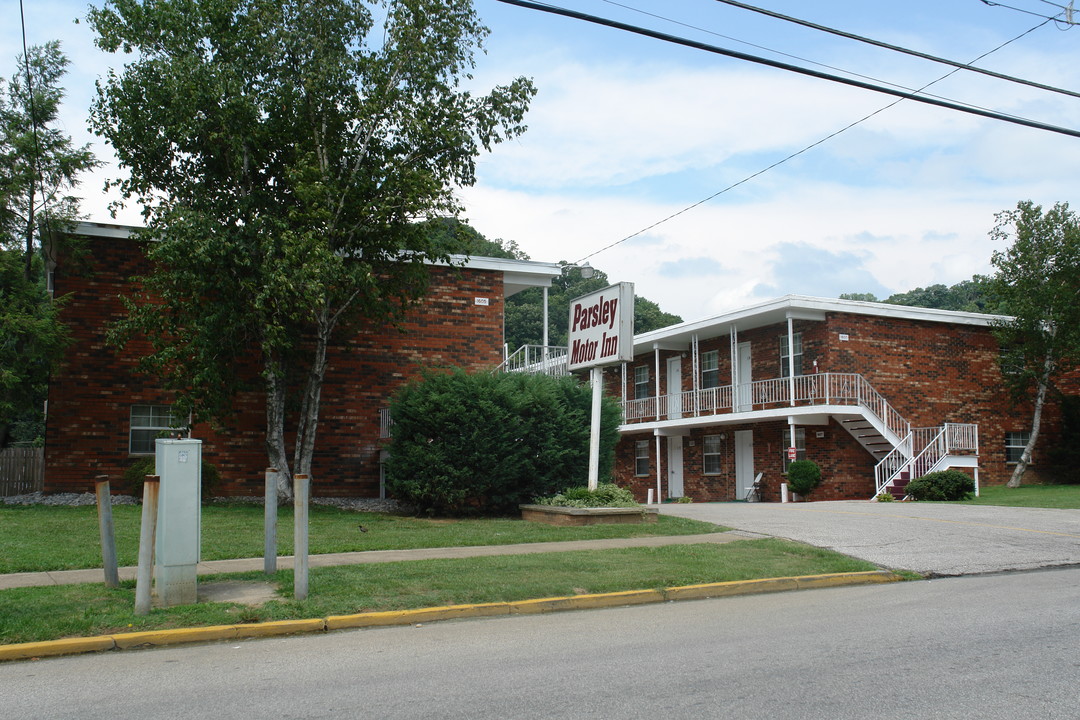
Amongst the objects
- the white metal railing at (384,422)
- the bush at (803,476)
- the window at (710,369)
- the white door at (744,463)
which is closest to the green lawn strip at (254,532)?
the white metal railing at (384,422)

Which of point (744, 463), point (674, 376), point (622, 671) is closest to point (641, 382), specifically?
point (674, 376)

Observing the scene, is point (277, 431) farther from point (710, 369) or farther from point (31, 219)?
point (710, 369)

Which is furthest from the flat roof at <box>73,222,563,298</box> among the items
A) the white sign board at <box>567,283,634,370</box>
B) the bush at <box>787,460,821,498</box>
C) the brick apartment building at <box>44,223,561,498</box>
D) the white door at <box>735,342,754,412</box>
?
the bush at <box>787,460,821,498</box>

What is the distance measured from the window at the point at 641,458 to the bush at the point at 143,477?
59.5 ft

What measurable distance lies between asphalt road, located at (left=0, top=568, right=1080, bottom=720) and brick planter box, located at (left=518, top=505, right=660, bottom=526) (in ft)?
20.7

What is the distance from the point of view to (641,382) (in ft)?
114

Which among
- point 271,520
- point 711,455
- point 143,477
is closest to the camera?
point 271,520

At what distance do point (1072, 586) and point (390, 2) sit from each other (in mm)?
14561

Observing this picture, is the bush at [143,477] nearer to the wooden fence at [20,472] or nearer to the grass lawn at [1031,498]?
the wooden fence at [20,472]

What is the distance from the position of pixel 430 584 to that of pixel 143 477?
11.0m

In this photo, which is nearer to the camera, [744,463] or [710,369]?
[744,463]

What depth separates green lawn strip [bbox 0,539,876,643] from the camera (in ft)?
25.7

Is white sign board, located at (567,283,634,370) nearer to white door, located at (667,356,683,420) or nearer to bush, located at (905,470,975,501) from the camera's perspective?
bush, located at (905,470,975,501)

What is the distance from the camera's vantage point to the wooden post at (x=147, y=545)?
26.2 ft
